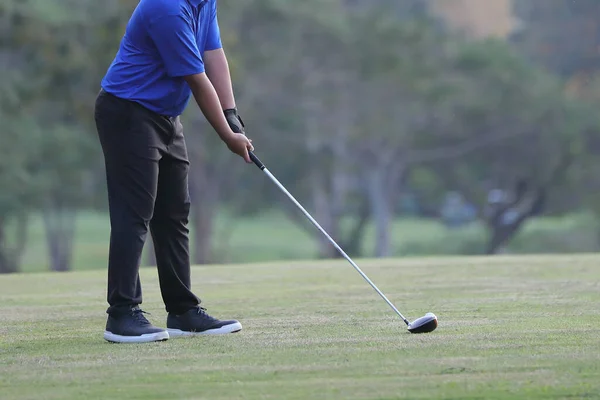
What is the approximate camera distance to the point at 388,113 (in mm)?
35719

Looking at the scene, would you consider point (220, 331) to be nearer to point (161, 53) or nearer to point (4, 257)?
point (161, 53)

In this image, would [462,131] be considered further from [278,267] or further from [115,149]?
[115,149]

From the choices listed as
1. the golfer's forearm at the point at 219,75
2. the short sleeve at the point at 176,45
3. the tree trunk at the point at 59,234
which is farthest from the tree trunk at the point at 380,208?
the short sleeve at the point at 176,45

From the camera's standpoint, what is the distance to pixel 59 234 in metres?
32.3

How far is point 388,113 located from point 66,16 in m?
10.3

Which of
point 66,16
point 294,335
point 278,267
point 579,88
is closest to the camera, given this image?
point 294,335

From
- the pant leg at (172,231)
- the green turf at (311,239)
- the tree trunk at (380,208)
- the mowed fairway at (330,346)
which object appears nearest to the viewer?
the mowed fairway at (330,346)

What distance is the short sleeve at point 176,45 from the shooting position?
17.6 feet

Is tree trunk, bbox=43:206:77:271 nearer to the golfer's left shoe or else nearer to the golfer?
the golfer's left shoe

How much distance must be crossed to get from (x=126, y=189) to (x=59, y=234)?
2724cm

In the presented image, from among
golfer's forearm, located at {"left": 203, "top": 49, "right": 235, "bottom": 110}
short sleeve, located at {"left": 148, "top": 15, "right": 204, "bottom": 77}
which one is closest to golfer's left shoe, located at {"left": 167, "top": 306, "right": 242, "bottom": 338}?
golfer's forearm, located at {"left": 203, "top": 49, "right": 235, "bottom": 110}

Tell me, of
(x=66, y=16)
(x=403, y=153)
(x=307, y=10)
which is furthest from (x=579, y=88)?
(x=66, y=16)

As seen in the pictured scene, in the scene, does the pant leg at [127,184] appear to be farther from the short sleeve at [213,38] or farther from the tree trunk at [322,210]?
the tree trunk at [322,210]

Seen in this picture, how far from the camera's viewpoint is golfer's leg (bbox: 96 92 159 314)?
18.2 ft
